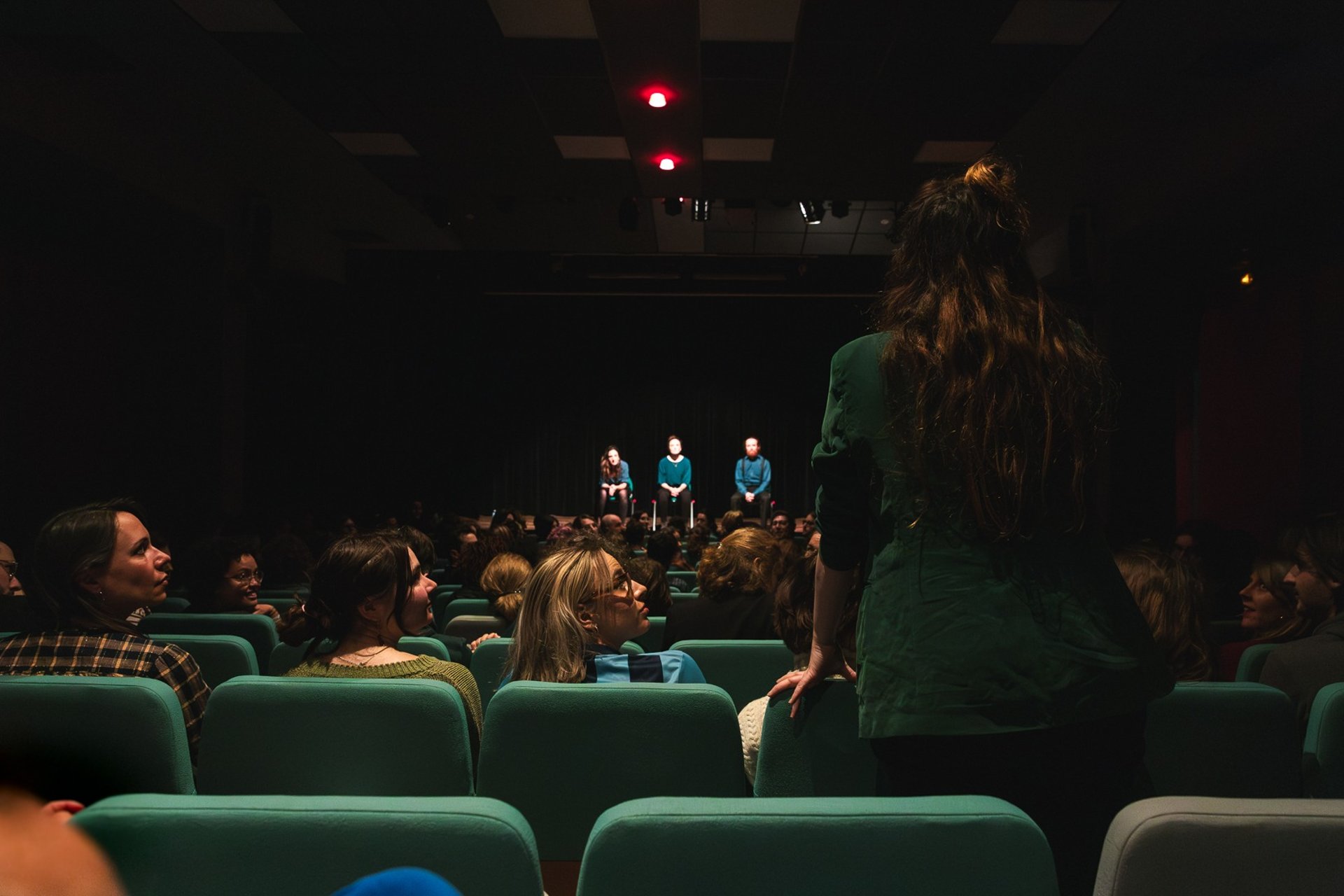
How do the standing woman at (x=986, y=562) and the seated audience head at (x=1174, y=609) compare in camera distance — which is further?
the seated audience head at (x=1174, y=609)

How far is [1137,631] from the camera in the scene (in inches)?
45.5

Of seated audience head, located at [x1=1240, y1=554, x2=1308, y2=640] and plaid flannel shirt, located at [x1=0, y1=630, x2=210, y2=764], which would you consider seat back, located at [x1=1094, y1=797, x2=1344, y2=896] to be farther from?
seated audience head, located at [x1=1240, y1=554, x2=1308, y2=640]

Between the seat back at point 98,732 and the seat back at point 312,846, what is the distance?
0.58 metres

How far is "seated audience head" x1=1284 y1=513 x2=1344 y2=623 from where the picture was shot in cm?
272

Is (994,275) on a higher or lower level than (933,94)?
lower

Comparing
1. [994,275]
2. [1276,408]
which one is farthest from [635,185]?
[994,275]

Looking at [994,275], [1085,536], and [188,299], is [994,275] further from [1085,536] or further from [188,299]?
[188,299]

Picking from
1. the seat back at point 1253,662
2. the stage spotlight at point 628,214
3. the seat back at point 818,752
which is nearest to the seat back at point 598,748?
the seat back at point 818,752

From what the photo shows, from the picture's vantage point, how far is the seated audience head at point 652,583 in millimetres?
3609

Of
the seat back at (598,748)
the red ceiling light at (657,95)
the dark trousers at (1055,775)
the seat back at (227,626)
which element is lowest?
the seat back at (227,626)

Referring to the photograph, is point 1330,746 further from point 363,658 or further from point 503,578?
point 503,578

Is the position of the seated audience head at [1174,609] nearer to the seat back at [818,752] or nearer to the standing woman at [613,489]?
the seat back at [818,752]

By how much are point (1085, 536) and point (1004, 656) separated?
0.19 meters

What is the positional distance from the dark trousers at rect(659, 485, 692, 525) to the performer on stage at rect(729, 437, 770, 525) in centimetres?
59
